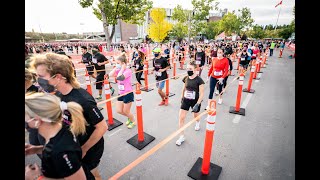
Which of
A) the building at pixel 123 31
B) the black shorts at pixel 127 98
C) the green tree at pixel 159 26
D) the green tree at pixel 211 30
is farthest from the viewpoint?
the green tree at pixel 211 30

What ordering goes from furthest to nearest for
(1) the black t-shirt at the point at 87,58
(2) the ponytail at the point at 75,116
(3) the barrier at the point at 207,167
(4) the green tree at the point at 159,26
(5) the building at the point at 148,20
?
(5) the building at the point at 148,20
(4) the green tree at the point at 159,26
(1) the black t-shirt at the point at 87,58
(3) the barrier at the point at 207,167
(2) the ponytail at the point at 75,116

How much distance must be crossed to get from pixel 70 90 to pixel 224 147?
11.7 feet

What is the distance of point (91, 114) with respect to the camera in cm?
212

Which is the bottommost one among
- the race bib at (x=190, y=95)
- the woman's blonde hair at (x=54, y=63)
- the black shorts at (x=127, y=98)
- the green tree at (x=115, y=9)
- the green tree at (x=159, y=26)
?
the black shorts at (x=127, y=98)

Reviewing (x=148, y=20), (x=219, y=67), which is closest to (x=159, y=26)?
(x=148, y=20)

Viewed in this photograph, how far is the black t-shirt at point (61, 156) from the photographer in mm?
1378

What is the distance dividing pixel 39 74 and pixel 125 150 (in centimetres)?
262

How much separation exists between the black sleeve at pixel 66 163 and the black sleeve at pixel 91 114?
27.5 inches

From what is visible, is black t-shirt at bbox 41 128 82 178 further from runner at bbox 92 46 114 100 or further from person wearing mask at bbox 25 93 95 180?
runner at bbox 92 46 114 100

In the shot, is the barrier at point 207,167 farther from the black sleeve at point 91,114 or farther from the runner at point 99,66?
the runner at point 99,66

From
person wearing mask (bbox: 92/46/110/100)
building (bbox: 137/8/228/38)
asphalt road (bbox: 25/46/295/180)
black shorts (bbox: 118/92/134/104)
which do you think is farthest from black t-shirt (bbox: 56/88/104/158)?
building (bbox: 137/8/228/38)

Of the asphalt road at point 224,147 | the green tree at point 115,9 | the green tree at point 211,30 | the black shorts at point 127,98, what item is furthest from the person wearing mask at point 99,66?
the green tree at point 211,30
